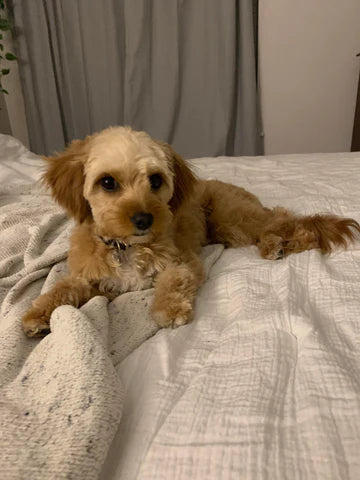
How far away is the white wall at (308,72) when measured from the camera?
10.7ft

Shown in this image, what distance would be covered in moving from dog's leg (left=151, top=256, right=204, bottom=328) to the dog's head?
0.13 m

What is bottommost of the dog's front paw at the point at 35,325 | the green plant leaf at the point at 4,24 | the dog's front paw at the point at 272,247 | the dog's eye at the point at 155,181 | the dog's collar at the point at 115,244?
the dog's front paw at the point at 272,247

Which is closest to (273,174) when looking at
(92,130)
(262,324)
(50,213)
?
(50,213)

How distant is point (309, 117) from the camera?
359 centimetres

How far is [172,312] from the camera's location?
36.4 inches

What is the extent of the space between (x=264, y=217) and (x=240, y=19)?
97.0 inches

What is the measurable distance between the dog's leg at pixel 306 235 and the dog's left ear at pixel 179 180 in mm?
327

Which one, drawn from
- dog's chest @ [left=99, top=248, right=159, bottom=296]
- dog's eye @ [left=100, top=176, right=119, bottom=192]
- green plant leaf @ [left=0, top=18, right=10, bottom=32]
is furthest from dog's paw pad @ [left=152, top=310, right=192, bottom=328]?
green plant leaf @ [left=0, top=18, right=10, bottom=32]

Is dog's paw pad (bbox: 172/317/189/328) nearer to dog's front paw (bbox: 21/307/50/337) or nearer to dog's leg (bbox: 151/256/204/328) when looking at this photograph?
dog's leg (bbox: 151/256/204/328)

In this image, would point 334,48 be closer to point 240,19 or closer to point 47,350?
point 240,19

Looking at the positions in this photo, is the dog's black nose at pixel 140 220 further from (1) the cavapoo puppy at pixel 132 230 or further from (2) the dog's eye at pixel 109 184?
(2) the dog's eye at pixel 109 184

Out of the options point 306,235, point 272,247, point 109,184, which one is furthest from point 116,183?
point 306,235

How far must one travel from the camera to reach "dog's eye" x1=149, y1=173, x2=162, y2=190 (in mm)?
1188

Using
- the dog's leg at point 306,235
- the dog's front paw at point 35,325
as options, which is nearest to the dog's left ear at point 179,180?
the dog's leg at point 306,235
